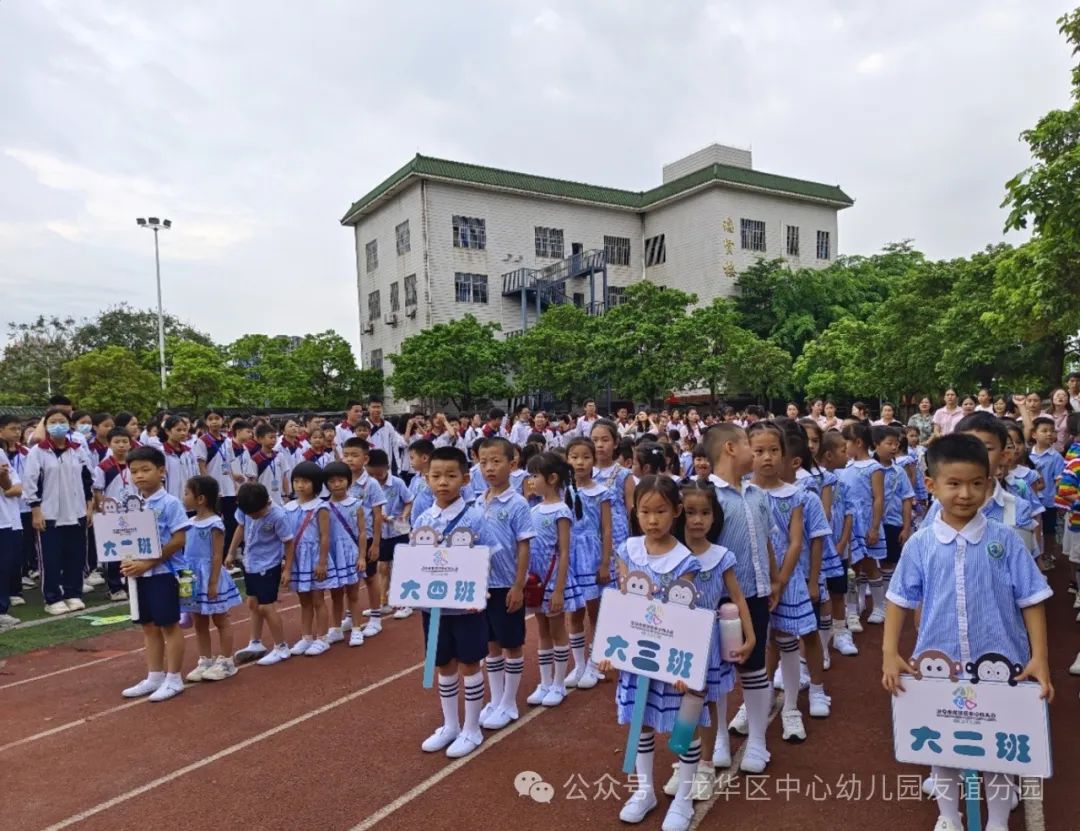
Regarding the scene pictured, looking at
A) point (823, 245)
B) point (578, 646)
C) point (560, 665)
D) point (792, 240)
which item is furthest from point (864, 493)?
point (823, 245)

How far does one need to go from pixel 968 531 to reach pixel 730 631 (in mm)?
1006

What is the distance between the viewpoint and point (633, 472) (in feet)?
18.5

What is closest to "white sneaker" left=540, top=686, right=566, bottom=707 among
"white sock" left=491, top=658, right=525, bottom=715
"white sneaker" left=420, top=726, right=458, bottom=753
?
"white sock" left=491, top=658, right=525, bottom=715

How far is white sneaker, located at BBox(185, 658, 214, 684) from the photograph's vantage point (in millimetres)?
5359

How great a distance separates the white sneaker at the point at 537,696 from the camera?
4664 mm

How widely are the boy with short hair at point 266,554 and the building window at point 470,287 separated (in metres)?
26.2

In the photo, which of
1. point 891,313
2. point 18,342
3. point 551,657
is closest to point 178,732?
point 551,657

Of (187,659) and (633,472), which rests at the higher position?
(633,472)

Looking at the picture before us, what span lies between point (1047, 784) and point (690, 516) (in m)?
2.11

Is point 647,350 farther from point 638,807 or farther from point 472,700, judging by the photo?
point 638,807

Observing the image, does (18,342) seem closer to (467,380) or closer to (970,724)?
(467,380)

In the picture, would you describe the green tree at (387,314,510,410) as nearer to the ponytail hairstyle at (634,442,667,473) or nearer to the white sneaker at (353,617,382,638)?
the white sneaker at (353,617,382,638)

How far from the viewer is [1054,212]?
8695 millimetres

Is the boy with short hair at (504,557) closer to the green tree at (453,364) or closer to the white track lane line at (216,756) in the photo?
the white track lane line at (216,756)
